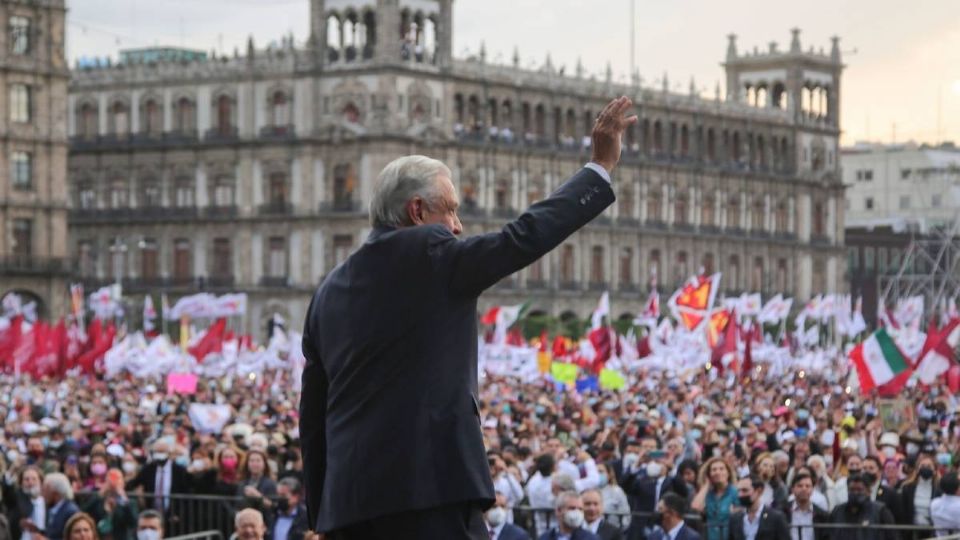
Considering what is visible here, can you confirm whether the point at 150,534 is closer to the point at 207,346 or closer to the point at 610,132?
the point at 610,132

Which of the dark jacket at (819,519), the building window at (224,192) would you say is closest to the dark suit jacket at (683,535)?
the dark jacket at (819,519)

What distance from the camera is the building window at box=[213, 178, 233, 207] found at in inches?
3509

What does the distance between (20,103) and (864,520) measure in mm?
63466

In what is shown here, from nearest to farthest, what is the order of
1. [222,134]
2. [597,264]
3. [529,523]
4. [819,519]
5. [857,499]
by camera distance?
[857,499]
[819,519]
[529,523]
[222,134]
[597,264]

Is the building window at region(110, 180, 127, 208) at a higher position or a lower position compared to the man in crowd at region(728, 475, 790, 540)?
higher

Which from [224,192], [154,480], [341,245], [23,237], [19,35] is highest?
[19,35]

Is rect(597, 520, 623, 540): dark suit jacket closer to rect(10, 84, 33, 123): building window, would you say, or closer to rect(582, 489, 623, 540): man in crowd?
rect(582, 489, 623, 540): man in crowd

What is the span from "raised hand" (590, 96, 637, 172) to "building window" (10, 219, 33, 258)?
2842 inches

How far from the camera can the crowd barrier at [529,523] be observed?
15.7 metres

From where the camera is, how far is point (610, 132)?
564 centimetres

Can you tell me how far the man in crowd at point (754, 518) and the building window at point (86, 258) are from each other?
7438 centimetres

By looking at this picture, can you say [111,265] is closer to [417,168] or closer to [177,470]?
[177,470]

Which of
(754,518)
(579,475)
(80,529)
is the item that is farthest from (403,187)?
(579,475)

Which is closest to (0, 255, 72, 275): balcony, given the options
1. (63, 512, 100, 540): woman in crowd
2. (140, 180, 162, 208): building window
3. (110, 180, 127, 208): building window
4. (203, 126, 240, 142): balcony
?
(203, 126, 240, 142): balcony
